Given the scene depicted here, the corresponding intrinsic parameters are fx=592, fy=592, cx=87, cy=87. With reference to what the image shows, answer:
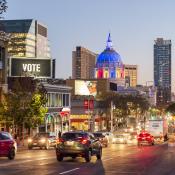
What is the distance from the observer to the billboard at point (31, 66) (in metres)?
96.4

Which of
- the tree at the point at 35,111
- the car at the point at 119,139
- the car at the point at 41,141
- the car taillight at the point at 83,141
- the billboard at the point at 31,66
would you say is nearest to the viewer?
the car taillight at the point at 83,141

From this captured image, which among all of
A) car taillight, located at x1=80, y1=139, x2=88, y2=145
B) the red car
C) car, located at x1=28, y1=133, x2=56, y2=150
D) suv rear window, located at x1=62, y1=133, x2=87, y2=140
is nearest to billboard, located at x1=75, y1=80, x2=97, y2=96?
the red car

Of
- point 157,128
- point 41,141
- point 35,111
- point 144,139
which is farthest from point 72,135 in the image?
point 157,128

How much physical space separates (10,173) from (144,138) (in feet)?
139

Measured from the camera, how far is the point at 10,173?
22.7 m

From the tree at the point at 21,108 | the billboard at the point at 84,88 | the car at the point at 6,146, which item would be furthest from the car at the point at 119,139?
the billboard at the point at 84,88

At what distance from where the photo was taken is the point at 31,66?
97.8 m

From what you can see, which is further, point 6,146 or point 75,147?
point 6,146

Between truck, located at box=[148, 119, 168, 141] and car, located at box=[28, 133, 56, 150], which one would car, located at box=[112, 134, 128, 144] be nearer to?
truck, located at box=[148, 119, 168, 141]

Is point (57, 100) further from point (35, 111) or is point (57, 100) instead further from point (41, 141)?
point (41, 141)

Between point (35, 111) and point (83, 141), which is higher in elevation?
point (35, 111)

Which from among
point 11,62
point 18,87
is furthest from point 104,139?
point 11,62

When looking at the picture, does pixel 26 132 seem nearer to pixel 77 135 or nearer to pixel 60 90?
pixel 60 90

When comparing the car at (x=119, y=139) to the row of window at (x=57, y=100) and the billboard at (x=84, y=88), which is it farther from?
the billboard at (x=84, y=88)
